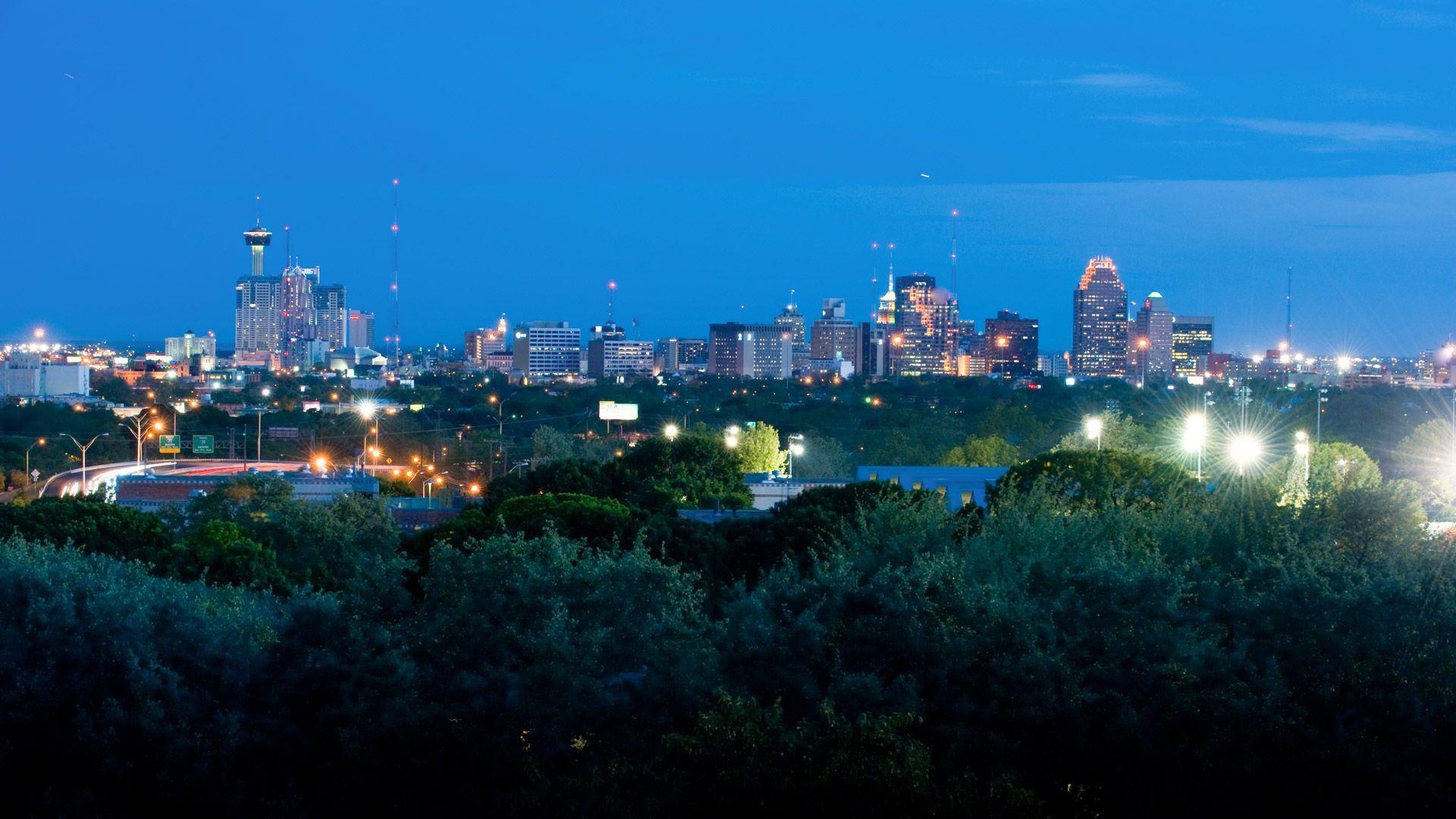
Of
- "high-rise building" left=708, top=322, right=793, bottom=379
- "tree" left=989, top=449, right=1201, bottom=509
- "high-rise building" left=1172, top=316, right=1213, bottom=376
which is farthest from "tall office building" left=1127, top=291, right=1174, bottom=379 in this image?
"tree" left=989, top=449, right=1201, bottom=509

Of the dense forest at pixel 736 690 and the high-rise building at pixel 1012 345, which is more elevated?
the high-rise building at pixel 1012 345

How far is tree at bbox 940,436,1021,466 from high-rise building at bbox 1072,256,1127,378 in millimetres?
124882

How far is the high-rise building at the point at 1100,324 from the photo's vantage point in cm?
18150

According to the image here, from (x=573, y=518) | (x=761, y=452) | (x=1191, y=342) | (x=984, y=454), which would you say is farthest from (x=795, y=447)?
(x=1191, y=342)

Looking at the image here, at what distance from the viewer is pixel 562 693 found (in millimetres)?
13070

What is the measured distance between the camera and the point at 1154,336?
580 feet

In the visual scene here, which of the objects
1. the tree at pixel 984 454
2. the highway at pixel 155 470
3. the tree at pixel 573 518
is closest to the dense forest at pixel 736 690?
the tree at pixel 573 518

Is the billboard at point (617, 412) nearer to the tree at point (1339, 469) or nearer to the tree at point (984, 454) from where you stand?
the tree at point (984, 454)

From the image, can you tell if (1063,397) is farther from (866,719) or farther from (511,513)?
(866,719)

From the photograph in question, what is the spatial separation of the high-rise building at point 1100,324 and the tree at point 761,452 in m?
131

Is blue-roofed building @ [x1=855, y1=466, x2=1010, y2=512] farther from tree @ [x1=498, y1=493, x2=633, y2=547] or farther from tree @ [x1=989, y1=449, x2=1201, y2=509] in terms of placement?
tree @ [x1=498, y1=493, x2=633, y2=547]

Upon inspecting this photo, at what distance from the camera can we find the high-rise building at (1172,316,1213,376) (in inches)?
6629

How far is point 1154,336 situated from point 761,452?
13666 centimetres

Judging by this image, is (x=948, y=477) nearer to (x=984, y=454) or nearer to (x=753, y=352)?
(x=984, y=454)
